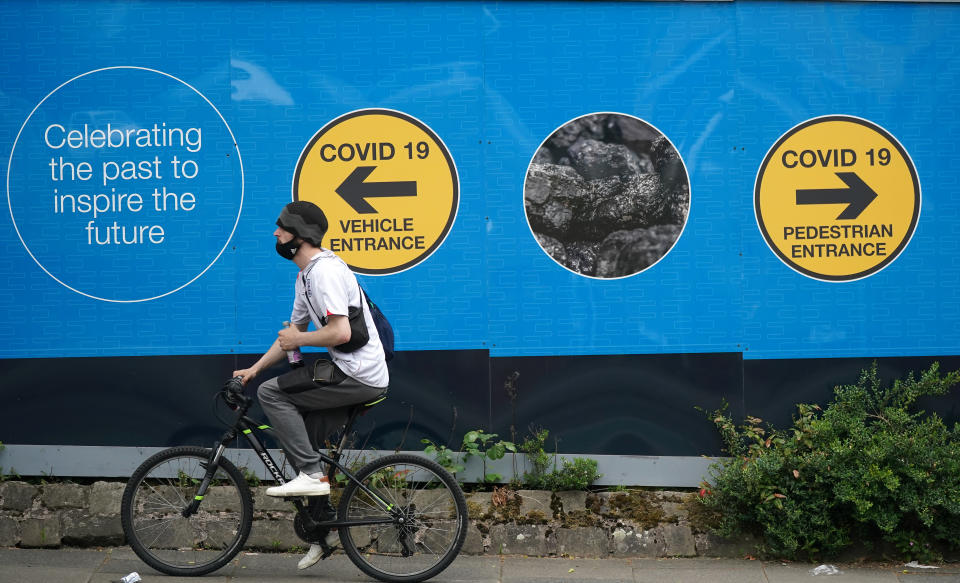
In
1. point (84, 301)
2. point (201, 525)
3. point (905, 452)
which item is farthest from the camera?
point (84, 301)

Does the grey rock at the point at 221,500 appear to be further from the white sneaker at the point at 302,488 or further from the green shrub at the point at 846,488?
the green shrub at the point at 846,488

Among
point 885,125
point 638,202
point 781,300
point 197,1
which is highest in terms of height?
point 197,1

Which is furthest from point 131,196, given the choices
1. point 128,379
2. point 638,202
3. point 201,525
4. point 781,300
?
point 781,300

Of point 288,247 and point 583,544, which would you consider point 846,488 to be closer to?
point 583,544

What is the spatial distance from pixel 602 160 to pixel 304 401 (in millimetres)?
2425

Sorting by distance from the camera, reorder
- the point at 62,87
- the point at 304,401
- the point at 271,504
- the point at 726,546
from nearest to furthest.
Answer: the point at 304,401, the point at 726,546, the point at 271,504, the point at 62,87

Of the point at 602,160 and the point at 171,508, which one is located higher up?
the point at 602,160

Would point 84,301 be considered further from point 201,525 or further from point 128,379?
point 201,525

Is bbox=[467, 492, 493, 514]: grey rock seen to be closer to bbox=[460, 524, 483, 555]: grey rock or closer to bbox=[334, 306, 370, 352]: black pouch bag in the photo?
bbox=[460, 524, 483, 555]: grey rock

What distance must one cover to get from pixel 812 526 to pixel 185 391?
3.95 m

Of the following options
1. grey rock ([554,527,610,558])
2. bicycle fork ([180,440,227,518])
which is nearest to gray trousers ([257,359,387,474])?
bicycle fork ([180,440,227,518])

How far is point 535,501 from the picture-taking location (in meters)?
5.57

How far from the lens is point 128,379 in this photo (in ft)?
19.0

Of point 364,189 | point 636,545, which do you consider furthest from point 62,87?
point 636,545
